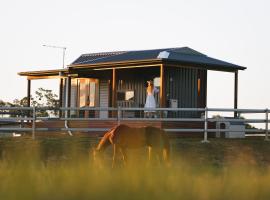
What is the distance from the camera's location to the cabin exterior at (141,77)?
28219mm

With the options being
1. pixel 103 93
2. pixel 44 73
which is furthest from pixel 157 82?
pixel 44 73

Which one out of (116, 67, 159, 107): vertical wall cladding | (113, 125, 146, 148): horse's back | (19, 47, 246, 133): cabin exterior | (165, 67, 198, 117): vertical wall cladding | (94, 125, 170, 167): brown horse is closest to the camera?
(94, 125, 170, 167): brown horse

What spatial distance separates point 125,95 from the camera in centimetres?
3145

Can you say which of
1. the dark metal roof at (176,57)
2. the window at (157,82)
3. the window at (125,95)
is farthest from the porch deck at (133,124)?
the window at (157,82)

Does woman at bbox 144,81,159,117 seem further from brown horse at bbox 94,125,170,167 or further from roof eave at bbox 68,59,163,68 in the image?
brown horse at bbox 94,125,170,167

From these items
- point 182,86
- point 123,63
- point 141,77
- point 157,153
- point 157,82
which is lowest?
point 157,153

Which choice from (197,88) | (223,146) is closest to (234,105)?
(197,88)

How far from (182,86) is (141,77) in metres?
2.08

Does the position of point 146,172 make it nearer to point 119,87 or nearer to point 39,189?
point 39,189

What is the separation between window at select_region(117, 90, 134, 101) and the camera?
102 feet

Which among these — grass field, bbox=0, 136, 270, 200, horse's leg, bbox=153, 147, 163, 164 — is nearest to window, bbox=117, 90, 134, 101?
horse's leg, bbox=153, 147, 163, 164

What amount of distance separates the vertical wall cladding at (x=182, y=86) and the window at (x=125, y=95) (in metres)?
2.31

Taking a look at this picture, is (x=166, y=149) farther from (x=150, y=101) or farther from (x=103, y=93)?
(x=103, y=93)

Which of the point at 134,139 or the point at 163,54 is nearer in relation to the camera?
the point at 134,139
